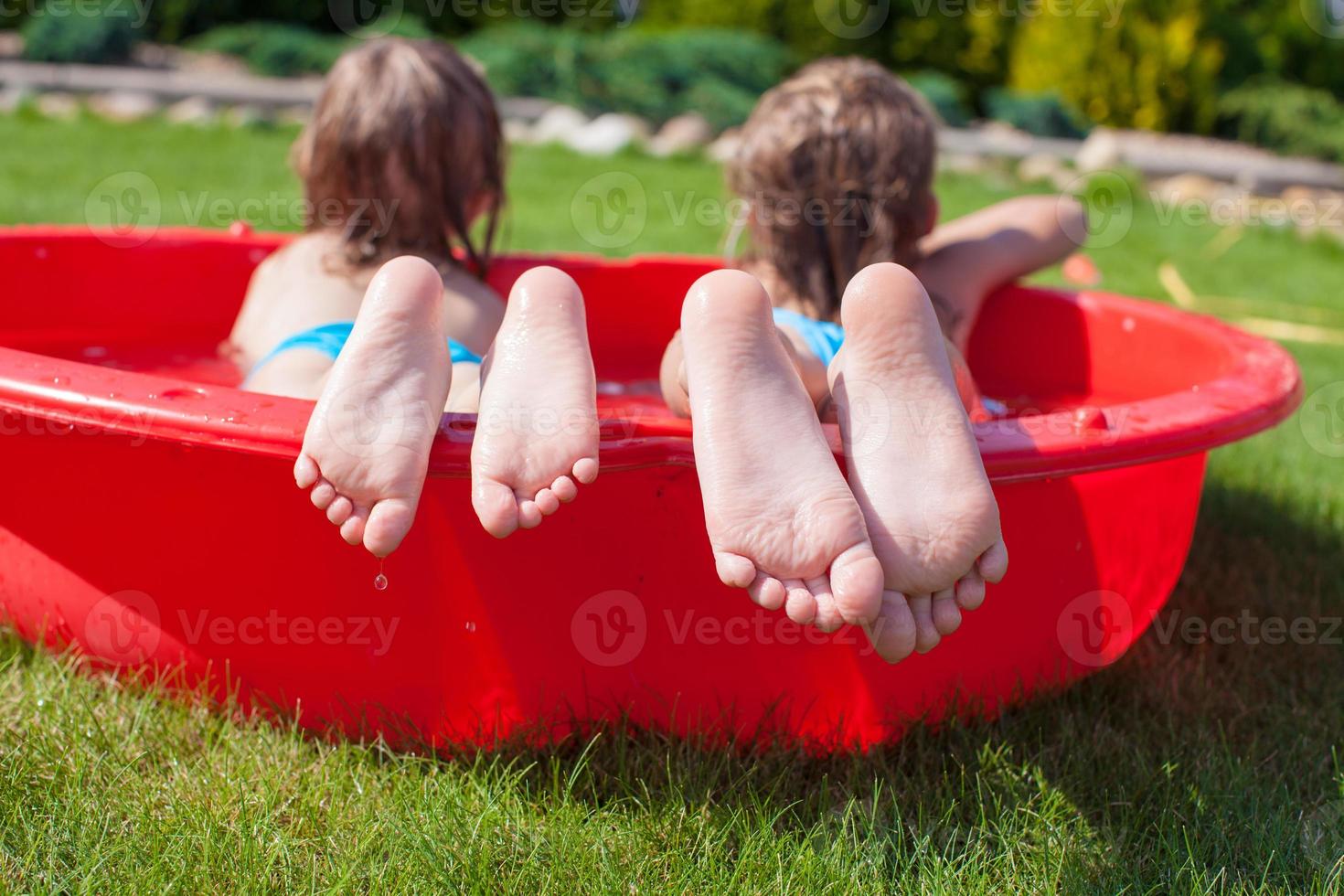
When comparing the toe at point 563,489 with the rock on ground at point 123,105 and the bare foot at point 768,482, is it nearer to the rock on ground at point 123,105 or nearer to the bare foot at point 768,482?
the bare foot at point 768,482

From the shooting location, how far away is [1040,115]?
25.9 ft

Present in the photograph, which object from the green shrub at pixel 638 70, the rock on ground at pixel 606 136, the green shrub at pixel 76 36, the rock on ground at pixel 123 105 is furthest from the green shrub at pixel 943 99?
the green shrub at pixel 76 36

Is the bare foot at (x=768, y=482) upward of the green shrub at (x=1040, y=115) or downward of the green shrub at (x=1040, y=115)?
upward

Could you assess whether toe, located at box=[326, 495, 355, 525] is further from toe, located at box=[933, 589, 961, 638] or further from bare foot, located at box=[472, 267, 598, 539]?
toe, located at box=[933, 589, 961, 638]

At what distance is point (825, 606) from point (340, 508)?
0.46 m

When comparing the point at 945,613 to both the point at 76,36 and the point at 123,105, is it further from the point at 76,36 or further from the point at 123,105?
the point at 76,36

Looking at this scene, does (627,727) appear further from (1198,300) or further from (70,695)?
(1198,300)

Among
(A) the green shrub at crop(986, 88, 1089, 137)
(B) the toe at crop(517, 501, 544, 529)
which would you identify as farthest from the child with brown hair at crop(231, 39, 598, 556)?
(A) the green shrub at crop(986, 88, 1089, 137)

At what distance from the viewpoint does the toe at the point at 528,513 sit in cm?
115

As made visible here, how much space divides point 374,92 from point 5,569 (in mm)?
957

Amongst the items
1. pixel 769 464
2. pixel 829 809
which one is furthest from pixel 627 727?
pixel 769 464

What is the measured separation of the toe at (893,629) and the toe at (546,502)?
0.31 meters

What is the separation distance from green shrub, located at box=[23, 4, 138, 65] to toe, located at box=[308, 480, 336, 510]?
807cm

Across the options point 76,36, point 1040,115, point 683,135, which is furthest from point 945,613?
point 76,36
